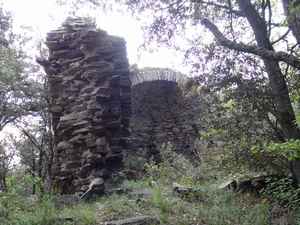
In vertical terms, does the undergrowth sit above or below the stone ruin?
below

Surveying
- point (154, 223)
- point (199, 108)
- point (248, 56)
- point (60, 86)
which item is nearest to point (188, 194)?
point (154, 223)

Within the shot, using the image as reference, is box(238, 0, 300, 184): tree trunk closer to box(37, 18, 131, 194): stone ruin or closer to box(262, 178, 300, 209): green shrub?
box(262, 178, 300, 209): green shrub

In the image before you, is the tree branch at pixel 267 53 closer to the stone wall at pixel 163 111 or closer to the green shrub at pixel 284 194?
the green shrub at pixel 284 194

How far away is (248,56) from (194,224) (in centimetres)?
295

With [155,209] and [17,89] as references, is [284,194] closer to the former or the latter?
[155,209]

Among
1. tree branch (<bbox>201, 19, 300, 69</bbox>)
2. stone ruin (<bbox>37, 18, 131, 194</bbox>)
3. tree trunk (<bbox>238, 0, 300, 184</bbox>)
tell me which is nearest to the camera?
tree branch (<bbox>201, 19, 300, 69</bbox>)

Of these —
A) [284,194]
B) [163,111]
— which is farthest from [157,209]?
[163,111]

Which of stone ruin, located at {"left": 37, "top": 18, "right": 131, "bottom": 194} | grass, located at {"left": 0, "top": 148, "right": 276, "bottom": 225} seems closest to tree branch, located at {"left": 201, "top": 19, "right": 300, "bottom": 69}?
grass, located at {"left": 0, "top": 148, "right": 276, "bottom": 225}

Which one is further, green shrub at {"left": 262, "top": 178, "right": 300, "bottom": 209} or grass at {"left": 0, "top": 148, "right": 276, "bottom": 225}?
green shrub at {"left": 262, "top": 178, "right": 300, "bottom": 209}

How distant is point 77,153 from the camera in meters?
9.46

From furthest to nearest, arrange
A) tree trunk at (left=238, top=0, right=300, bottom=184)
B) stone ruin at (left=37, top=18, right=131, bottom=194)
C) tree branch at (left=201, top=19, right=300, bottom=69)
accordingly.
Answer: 1. stone ruin at (left=37, top=18, right=131, bottom=194)
2. tree trunk at (left=238, top=0, right=300, bottom=184)
3. tree branch at (left=201, top=19, right=300, bottom=69)

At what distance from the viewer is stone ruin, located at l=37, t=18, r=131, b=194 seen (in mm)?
9289

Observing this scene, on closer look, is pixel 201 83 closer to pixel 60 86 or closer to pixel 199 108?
pixel 60 86

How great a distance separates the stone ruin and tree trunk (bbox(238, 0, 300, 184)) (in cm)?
388
